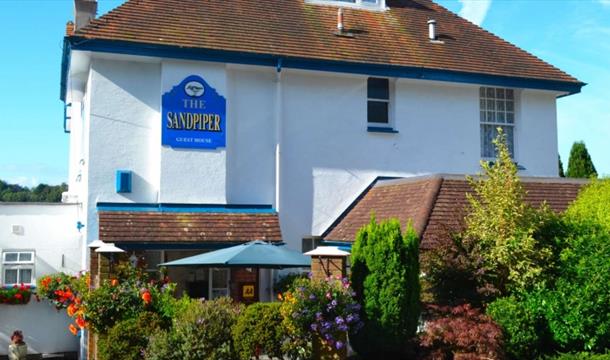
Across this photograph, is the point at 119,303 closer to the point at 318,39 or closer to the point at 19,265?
the point at 19,265

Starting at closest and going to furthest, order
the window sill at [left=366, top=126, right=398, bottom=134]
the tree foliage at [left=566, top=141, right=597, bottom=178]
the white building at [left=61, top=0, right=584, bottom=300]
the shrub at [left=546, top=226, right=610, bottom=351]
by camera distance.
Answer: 1. the shrub at [left=546, top=226, right=610, bottom=351]
2. the white building at [left=61, top=0, right=584, bottom=300]
3. the window sill at [left=366, top=126, right=398, bottom=134]
4. the tree foliage at [left=566, top=141, right=597, bottom=178]

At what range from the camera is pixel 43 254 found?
58.4ft

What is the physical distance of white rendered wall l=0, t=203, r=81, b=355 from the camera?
1591cm

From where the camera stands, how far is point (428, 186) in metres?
16.3

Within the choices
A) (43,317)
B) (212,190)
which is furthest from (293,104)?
(43,317)

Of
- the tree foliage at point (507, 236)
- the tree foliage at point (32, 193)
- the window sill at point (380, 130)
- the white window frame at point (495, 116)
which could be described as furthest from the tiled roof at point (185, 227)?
the tree foliage at point (32, 193)

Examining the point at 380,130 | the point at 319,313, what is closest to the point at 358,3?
the point at 380,130

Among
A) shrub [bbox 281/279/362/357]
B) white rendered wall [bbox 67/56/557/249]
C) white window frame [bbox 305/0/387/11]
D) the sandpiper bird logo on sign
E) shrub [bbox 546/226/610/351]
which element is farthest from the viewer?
white window frame [bbox 305/0/387/11]

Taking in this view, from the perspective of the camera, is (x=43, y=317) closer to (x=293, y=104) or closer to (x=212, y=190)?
(x=212, y=190)

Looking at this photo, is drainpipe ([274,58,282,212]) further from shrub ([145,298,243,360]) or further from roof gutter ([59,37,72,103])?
shrub ([145,298,243,360])

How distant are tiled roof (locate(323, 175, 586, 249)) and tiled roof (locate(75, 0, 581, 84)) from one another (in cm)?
372

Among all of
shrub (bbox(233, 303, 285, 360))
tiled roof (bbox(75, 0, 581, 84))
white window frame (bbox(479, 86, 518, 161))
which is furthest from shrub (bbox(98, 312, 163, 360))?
white window frame (bbox(479, 86, 518, 161))

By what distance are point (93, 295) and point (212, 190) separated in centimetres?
573

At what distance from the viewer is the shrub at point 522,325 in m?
11.8
